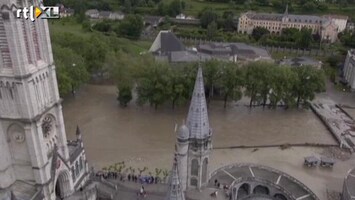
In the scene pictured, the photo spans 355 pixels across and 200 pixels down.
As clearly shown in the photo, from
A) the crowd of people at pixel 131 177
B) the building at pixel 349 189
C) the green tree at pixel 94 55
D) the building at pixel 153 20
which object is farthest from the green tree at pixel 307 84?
the building at pixel 153 20

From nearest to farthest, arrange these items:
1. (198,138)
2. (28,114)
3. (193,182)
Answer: (28,114)
(198,138)
(193,182)

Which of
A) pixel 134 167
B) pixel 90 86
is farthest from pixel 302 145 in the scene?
pixel 90 86

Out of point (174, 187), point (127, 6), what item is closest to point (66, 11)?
point (127, 6)

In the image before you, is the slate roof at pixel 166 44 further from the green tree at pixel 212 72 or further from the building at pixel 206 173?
the building at pixel 206 173

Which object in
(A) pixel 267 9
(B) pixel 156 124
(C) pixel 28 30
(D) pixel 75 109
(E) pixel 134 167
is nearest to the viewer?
(C) pixel 28 30

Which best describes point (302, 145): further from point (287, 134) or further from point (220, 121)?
point (220, 121)

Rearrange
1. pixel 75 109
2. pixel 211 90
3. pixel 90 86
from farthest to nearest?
pixel 90 86 → pixel 211 90 → pixel 75 109

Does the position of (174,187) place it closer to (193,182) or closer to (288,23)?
(193,182)
